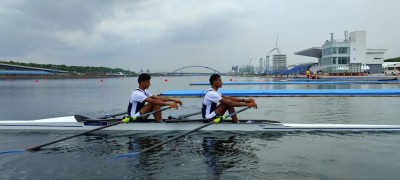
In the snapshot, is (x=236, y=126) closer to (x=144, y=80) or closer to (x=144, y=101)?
(x=144, y=101)

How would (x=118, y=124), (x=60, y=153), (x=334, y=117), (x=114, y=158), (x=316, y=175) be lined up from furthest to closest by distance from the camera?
(x=334, y=117) < (x=118, y=124) < (x=60, y=153) < (x=114, y=158) < (x=316, y=175)

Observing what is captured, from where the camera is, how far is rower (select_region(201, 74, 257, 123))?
1001 cm

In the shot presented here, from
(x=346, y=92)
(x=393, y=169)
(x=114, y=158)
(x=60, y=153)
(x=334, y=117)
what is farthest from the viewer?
(x=346, y=92)

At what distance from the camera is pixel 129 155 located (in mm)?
8367

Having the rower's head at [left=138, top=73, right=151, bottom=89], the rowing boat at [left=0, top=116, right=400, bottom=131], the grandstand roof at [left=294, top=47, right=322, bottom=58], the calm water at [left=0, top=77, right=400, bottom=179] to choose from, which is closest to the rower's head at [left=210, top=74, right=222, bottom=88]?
the rowing boat at [left=0, top=116, right=400, bottom=131]

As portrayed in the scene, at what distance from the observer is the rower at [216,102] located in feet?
32.8

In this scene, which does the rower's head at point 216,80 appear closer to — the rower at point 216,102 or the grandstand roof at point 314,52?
the rower at point 216,102

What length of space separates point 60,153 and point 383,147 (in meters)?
8.44

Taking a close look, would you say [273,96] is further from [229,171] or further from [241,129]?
[229,171]

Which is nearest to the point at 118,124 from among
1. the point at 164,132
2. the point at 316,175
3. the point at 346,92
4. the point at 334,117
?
the point at 164,132

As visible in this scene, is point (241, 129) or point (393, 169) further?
point (241, 129)

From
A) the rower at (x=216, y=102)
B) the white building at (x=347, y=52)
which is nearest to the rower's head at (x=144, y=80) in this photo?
the rower at (x=216, y=102)

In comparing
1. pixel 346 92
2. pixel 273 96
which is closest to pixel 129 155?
pixel 273 96

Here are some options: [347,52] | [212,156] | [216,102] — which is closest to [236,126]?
[216,102]
